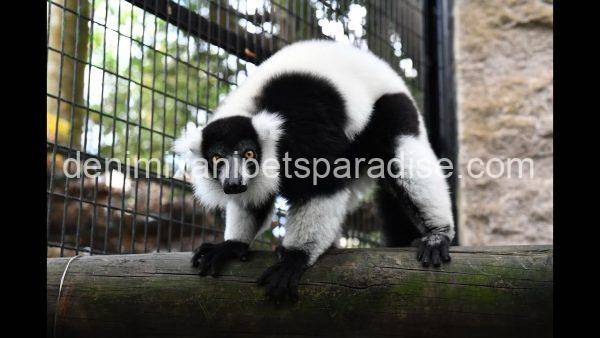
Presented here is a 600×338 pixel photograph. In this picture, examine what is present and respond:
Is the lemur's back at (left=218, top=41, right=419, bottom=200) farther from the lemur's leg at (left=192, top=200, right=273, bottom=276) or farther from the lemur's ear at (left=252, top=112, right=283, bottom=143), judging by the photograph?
the lemur's leg at (left=192, top=200, right=273, bottom=276)

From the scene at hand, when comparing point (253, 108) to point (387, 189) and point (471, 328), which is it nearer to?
point (387, 189)

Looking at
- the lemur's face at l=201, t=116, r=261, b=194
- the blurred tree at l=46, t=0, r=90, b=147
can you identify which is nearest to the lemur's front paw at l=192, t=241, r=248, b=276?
the lemur's face at l=201, t=116, r=261, b=194

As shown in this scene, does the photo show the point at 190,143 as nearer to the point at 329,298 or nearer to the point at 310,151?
the point at 310,151

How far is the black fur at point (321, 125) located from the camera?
4.48 metres

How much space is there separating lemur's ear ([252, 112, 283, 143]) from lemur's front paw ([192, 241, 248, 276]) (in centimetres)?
70

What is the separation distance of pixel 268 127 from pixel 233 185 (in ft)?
1.55

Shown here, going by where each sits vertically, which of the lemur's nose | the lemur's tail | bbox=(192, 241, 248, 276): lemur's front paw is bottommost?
bbox=(192, 241, 248, 276): lemur's front paw

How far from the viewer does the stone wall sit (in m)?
7.60

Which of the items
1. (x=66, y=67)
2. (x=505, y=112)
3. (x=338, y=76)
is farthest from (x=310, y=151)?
(x=505, y=112)

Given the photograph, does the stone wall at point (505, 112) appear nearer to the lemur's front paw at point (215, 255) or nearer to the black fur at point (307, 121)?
the black fur at point (307, 121)

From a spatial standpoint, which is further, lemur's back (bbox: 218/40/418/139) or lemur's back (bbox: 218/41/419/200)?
lemur's back (bbox: 218/40/418/139)

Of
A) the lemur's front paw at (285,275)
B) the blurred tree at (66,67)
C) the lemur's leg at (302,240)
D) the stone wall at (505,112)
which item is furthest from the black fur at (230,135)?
the stone wall at (505,112)

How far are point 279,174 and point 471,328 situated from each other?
5.33 ft

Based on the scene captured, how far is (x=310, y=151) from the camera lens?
4.43m
